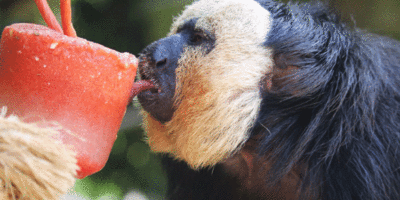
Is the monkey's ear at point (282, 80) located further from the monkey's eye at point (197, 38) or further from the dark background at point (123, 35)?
the dark background at point (123, 35)

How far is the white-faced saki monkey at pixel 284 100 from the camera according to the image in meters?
1.23

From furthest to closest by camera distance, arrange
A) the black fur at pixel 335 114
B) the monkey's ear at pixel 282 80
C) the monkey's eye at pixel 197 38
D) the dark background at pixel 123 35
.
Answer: the dark background at pixel 123 35, the monkey's eye at pixel 197 38, the monkey's ear at pixel 282 80, the black fur at pixel 335 114

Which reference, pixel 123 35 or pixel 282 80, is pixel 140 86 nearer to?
pixel 282 80

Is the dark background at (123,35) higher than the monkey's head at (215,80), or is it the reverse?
the monkey's head at (215,80)

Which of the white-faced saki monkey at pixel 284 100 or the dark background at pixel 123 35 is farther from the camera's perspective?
the dark background at pixel 123 35

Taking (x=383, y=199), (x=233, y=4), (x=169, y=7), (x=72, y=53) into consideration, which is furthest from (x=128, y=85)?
(x=169, y=7)

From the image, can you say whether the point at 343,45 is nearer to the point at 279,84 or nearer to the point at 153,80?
the point at 279,84

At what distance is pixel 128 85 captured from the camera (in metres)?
1.11

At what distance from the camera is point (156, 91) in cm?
139

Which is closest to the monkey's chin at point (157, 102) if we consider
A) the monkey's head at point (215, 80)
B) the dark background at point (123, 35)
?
the monkey's head at point (215, 80)

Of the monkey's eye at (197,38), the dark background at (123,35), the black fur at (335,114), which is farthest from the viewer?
the dark background at (123,35)

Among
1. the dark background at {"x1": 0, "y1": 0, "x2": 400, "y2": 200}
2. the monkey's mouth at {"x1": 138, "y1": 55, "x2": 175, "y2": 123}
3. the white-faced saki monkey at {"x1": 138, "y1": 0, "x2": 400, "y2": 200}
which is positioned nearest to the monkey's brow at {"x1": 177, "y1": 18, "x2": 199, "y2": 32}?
the white-faced saki monkey at {"x1": 138, "y1": 0, "x2": 400, "y2": 200}

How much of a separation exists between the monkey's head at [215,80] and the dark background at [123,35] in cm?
143

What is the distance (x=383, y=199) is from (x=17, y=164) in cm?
106
